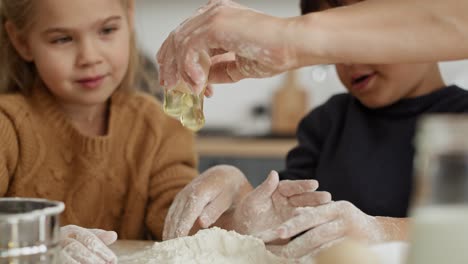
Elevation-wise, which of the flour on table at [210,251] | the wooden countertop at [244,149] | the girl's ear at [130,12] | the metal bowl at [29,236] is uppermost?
the girl's ear at [130,12]

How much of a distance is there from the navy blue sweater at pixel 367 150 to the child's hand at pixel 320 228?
0.37m

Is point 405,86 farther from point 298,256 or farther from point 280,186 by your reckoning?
point 298,256

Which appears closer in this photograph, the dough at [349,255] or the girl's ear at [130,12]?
the dough at [349,255]

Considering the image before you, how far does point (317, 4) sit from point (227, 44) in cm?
52

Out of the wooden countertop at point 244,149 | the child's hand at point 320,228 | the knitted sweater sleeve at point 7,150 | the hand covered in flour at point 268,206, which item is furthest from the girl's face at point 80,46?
the wooden countertop at point 244,149

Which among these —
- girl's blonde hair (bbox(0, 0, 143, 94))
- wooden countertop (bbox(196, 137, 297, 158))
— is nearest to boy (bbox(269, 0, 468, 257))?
girl's blonde hair (bbox(0, 0, 143, 94))

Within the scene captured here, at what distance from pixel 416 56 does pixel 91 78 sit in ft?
2.57

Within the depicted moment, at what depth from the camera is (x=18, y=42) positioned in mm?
1606

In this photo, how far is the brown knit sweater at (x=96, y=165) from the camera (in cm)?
152

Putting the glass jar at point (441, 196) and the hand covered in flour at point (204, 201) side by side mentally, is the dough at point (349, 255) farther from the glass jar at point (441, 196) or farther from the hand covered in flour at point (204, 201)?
the hand covered in flour at point (204, 201)

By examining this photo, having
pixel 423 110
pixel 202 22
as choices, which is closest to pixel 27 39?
pixel 202 22

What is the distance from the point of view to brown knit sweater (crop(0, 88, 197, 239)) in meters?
1.52

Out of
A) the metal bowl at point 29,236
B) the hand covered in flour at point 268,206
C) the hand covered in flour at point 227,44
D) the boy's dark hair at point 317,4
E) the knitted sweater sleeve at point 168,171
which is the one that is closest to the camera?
the metal bowl at point 29,236

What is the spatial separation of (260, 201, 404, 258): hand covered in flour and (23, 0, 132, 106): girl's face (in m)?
0.64
